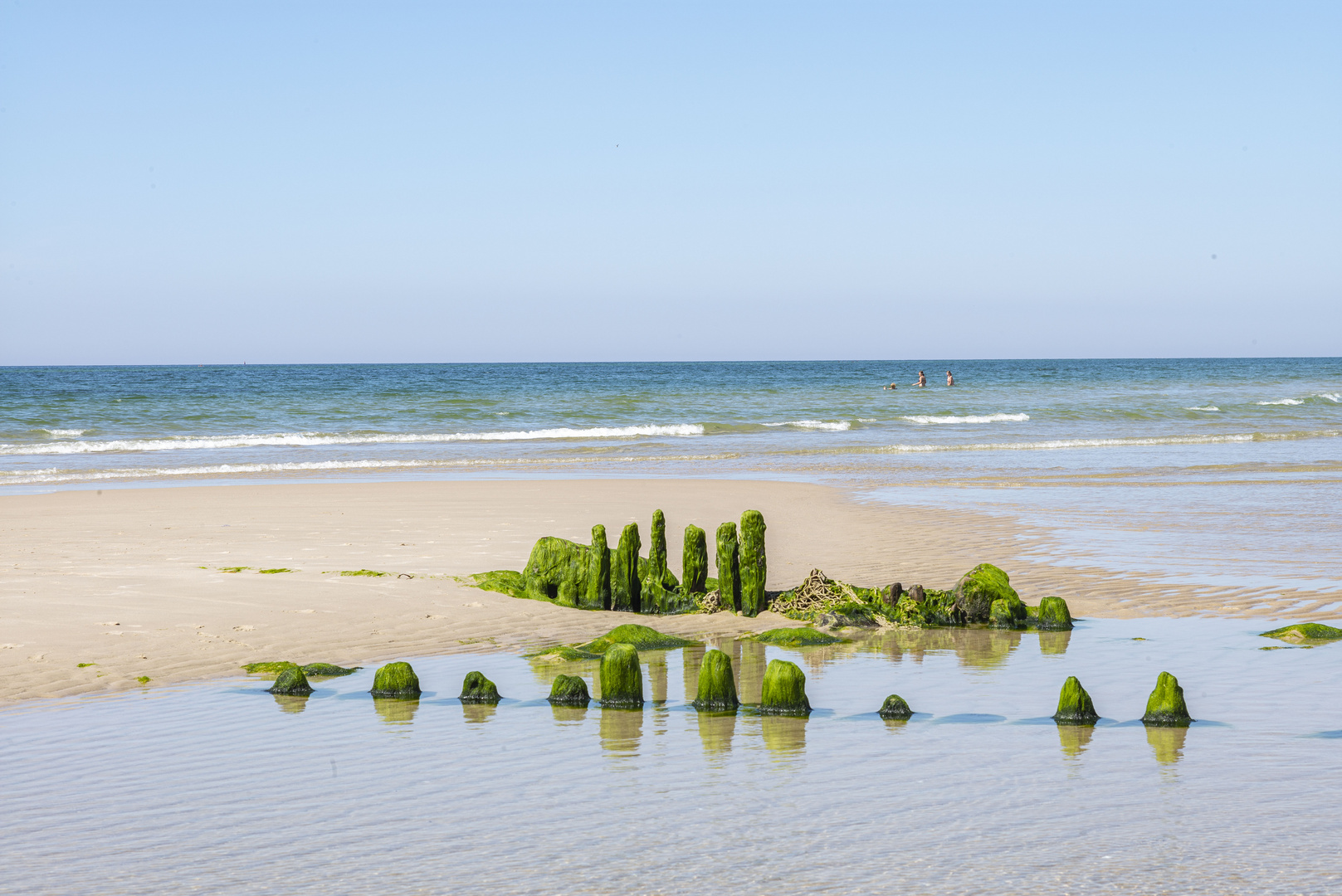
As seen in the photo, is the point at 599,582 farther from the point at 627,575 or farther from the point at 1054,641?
the point at 1054,641

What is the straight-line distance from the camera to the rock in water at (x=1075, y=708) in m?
6.33

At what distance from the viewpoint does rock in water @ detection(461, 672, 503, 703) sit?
22.8 feet

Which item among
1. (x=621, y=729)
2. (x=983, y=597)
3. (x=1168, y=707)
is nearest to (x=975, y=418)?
(x=983, y=597)

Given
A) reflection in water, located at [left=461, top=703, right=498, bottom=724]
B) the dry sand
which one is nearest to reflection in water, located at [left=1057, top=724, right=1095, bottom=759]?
reflection in water, located at [left=461, top=703, right=498, bottom=724]

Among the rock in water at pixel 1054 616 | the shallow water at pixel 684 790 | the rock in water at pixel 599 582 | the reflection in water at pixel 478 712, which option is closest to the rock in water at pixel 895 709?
the shallow water at pixel 684 790

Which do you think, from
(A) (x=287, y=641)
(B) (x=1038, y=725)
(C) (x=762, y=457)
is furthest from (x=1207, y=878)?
(C) (x=762, y=457)

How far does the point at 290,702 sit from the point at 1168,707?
494 centimetres

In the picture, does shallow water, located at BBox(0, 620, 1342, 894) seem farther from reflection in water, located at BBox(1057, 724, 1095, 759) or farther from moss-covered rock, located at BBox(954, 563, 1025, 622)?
moss-covered rock, located at BBox(954, 563, 1025, 622)

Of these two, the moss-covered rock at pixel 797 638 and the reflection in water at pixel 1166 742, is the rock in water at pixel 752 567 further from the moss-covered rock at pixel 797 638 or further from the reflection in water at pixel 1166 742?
the reflection in water at pixel 1166 742

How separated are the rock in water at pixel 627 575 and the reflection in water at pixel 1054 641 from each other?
3260 millimetres

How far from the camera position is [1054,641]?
870 centimetres

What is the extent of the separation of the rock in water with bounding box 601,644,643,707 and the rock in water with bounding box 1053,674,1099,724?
233 centimetres

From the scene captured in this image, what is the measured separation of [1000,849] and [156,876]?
3084mm

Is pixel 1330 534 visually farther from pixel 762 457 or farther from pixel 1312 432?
pixel 1312 432
